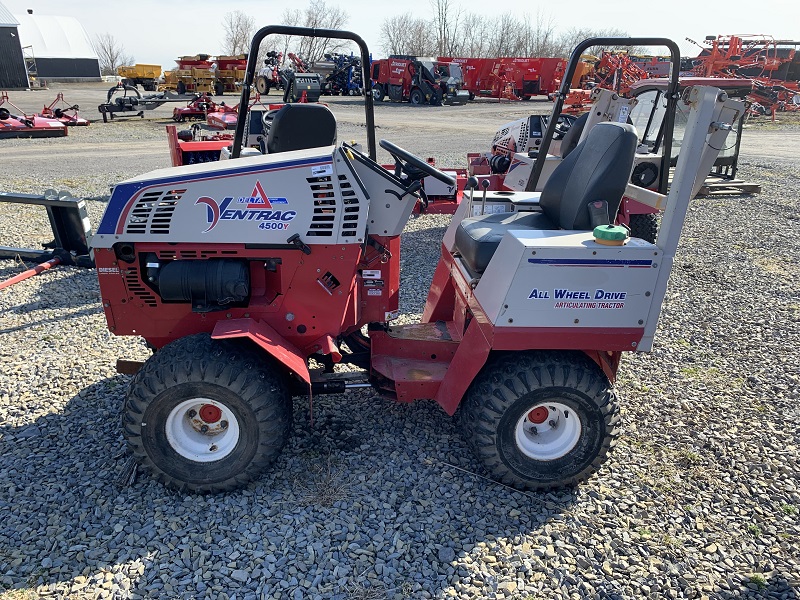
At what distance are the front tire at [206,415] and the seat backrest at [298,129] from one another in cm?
172

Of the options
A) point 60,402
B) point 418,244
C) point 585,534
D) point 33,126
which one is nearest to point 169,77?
point 33,126

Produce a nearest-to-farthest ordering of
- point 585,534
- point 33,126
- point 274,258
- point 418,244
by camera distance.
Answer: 1. point 585,534
2. point 274,258
3. point 418,244
4. point 33,126

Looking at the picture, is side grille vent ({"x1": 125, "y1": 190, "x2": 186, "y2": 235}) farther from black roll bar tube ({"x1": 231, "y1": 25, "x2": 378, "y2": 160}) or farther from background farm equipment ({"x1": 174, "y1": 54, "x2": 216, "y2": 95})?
background farm equipment ({"x1": 174, "y1": 54, "x2": 216, "y2": 95})

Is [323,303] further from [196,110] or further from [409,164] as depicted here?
[196,110]

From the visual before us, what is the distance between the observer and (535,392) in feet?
9.17

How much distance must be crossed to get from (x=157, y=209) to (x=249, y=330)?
715mm

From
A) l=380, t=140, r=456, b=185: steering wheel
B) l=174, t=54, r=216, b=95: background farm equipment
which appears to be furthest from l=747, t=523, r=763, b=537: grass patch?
l=174, t=54, r=216, b=95: background farm equipment

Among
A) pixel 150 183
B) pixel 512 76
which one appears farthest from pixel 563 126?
pixel 512 76

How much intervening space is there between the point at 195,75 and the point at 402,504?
28.0m

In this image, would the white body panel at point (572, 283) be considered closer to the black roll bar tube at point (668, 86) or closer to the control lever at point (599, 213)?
the control lever at point (599, 213)

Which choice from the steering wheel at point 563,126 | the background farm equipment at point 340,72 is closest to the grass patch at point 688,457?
the steering wheel at point 563,126

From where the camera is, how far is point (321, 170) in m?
2.77

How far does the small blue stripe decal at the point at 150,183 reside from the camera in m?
2.77

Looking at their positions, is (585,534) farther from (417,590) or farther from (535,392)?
(417,590)
